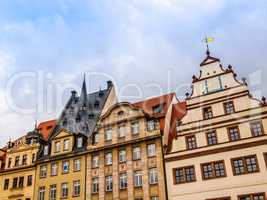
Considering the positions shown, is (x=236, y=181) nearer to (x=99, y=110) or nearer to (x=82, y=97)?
(x=99, y=110)

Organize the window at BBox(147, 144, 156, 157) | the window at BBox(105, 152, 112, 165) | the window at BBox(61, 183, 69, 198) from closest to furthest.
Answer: the window at BBox(147, 144, 156, 157) → the window at BBox(105, 152, 112, 165) → the window at BBox(61, 183, 69, 198)

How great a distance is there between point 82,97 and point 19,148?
39.2 ft

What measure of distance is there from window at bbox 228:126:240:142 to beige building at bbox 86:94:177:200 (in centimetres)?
685

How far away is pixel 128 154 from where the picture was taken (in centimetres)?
3481

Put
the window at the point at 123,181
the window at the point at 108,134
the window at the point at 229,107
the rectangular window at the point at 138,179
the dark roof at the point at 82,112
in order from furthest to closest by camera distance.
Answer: the dark roof at the point at 82,112
the window at the point at 108,134
the window at the point at 123,181
the rectangular window at the point at 138,179
the window at the point at 229,107

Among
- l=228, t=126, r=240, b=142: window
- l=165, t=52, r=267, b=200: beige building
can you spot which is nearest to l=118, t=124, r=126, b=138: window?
l=165, t=52, r=267, b=200: beige building

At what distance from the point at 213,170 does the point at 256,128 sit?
5174mm

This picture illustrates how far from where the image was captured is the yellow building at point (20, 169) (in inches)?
1537

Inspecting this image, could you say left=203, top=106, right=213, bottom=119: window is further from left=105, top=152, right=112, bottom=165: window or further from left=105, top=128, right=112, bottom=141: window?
left=105, top=152, right=112, bottom=165: window

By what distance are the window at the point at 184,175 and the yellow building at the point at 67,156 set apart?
10337mm

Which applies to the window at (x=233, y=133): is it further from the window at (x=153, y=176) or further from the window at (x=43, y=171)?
the window at (x=43, y=171)

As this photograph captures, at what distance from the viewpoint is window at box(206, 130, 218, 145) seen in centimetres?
3061

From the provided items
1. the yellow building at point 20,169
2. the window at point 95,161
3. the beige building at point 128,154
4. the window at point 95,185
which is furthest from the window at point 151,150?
the yellow building at point 20,169

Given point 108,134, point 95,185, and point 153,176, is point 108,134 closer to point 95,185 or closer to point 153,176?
point 95,185
